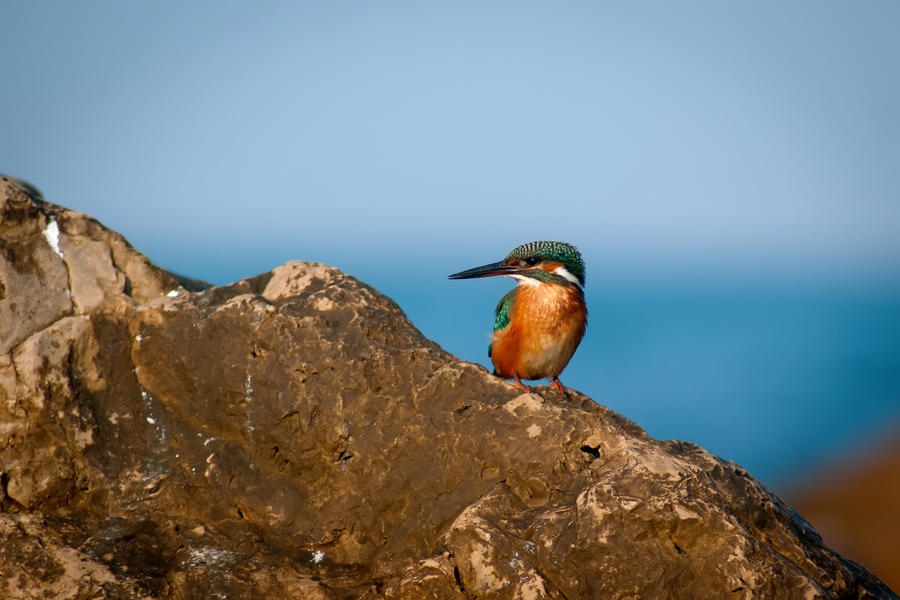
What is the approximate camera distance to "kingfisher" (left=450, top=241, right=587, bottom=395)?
5.10 m

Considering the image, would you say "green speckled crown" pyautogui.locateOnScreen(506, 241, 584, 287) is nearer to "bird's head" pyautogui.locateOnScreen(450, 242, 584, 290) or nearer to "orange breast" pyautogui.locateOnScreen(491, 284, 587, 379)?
"bird's head" pyautogui.locateOnScreen(450, 242, 584, 290)

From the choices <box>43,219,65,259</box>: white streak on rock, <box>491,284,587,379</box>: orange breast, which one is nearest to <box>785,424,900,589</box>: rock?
<box>491,284,587,379</box>: orange breast

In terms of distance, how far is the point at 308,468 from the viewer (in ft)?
12.4

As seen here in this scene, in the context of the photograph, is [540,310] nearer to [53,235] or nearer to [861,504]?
[53,235]

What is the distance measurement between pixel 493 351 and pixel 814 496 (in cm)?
1292

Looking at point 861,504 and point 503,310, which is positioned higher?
point 503,310

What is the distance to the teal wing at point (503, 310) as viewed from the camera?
5.37 meters

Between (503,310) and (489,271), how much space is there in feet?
1.10

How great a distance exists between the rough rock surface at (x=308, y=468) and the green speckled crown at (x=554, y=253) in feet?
4.34

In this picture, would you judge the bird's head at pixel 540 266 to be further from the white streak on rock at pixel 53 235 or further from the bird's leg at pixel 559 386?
the white streak on rock at pixel 53 235

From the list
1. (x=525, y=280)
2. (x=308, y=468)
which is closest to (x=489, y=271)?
(x=525, y=280)

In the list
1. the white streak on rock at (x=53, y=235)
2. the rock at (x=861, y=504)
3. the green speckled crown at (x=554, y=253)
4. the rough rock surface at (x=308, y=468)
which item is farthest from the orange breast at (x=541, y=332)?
the rock at (x=861, y=504)

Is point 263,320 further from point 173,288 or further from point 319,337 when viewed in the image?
point 173,288

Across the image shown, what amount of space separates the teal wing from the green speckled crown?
26 cm
